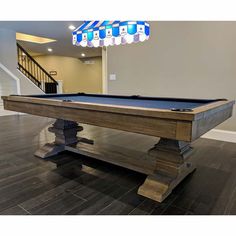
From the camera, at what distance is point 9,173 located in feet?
7.00

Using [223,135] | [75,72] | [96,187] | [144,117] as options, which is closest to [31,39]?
[75,72]

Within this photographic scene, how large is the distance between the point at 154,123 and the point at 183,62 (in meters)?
2.70

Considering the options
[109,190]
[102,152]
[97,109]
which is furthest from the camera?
[102,152]

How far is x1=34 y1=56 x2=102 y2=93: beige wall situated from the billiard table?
929 centimetres

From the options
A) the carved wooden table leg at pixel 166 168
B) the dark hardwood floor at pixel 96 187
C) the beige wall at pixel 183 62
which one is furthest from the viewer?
the beige wall at pixel 183 62

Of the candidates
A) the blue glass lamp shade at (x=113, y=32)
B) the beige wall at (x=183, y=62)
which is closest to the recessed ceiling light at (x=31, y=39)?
the blue glass lamp shade at (x=113, y=32)

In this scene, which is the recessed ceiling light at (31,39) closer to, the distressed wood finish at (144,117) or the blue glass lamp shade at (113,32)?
the blue glass lamp shade at (113,32)

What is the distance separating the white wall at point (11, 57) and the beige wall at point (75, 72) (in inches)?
209

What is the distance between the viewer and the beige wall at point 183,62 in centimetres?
334

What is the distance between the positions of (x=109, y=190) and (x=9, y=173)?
1.11 meters

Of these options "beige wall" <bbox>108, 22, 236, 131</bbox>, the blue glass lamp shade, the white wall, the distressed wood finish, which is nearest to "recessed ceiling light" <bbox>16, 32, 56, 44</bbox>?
the white wall

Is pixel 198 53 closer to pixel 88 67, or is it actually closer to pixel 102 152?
pixel 102 152
